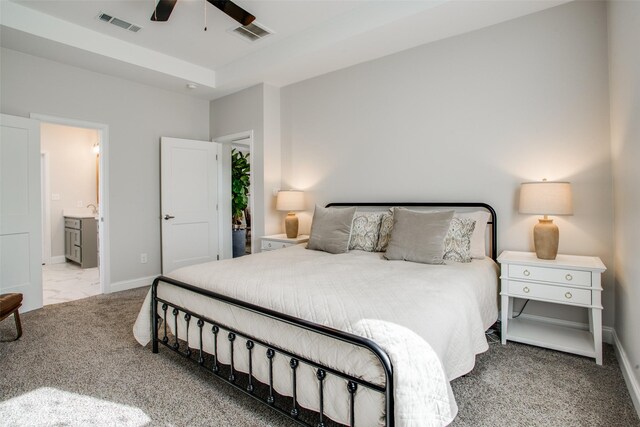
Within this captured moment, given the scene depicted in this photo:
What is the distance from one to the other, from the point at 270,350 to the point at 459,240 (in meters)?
1.85

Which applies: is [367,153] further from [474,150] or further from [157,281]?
[157,281]

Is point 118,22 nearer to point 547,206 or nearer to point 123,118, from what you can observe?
point 123,118

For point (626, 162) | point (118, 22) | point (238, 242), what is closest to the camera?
point (626, 162)

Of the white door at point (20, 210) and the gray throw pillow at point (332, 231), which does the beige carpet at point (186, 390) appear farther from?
the gray throw pillow at point (332, 231)

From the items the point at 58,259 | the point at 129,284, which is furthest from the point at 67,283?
the point at 58,259

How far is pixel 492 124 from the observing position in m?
3.06

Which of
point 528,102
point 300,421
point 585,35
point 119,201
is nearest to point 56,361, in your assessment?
point 300,421

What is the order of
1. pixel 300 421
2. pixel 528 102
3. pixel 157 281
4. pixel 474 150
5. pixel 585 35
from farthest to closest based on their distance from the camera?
1. pixel 474 150
2. pixel 528 102
3. pixel 585 35
4. pixel 157 281
5. pixel 300 421

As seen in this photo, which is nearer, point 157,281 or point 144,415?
point 144,415

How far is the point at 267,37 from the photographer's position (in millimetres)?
3668

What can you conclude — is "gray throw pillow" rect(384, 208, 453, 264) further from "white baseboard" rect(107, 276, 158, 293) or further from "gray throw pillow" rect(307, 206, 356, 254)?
"white baseboard" rect(107, 276, 158, 293)

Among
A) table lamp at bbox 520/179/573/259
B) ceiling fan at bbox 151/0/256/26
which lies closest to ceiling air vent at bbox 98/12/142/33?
ceiling fan at bbox 151/0/256/26

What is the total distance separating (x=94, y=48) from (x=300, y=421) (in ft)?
13.2

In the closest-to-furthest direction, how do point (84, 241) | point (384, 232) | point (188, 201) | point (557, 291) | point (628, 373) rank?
point (628, 373) → point (557, 291) → point (384, 232) → point (188, 201) → point (84, 241)
